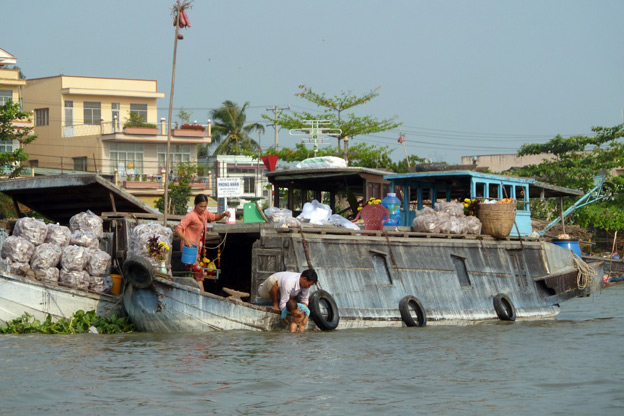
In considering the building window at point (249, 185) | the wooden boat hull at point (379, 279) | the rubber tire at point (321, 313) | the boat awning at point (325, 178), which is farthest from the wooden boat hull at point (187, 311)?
the building window at point (249, 185)

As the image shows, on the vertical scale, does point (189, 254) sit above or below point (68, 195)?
below

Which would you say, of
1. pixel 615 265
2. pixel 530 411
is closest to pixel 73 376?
pixel 530 411

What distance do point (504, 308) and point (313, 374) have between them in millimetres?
6568

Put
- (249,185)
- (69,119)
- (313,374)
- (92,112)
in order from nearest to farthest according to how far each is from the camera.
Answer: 1. (313,374)
2. (69,119)
3. (92,112)
4. (249,185)

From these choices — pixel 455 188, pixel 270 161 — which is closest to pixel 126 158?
pixel 270 161

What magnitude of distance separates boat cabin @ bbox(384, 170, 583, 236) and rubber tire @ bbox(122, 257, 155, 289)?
612cm

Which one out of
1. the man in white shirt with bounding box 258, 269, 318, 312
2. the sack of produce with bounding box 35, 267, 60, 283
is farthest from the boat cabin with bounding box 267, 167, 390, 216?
the sack of produce with bounding box 35, 267, 60, 283

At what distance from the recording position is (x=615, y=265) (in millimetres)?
31859

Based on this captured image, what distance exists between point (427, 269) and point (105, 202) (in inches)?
226

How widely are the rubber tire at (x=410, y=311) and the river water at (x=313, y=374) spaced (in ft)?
2.03

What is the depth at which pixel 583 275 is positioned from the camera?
15.5 metres

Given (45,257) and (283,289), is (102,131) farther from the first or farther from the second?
(283,289)

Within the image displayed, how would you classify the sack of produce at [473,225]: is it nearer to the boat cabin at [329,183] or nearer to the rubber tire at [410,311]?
the boat cabin at [329,183]

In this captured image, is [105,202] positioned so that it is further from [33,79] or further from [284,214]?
[33,79]
